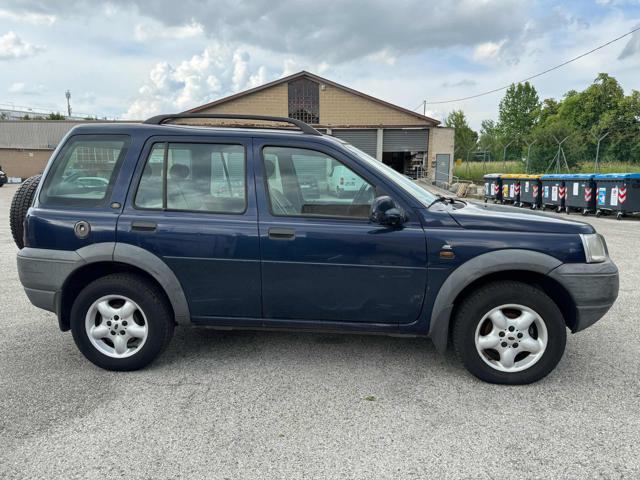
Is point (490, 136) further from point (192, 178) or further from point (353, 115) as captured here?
point (192, 178)

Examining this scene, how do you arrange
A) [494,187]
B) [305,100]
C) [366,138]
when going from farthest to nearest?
[305,100], [366,138], [494,187]

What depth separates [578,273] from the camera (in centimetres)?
308

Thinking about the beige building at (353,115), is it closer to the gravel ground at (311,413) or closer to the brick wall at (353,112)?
the brick wall at (353,112)

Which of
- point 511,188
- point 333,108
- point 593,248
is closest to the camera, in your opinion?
point 593,248

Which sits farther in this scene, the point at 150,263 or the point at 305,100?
the point at 305,100

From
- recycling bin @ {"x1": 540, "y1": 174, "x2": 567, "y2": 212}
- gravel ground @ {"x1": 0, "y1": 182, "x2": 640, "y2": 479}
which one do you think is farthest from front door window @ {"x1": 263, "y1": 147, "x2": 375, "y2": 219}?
recycling bin @ {"x1": 540, "y1": 174, "x2": 567, "y2": 212}

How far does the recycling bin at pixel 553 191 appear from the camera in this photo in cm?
1551

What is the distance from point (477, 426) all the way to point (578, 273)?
127 cm

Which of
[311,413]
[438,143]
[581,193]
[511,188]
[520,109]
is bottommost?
[311,413]

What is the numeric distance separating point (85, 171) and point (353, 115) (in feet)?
92.7

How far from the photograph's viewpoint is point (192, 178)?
336 cm

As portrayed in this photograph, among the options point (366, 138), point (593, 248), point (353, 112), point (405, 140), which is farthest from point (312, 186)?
point (353, 112)

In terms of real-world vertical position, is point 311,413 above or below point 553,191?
below

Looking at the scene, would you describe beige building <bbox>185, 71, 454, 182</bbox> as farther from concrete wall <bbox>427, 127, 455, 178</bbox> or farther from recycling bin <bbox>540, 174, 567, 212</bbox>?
recycling bin <bbox>540, 174, 567, 212</bbox>
